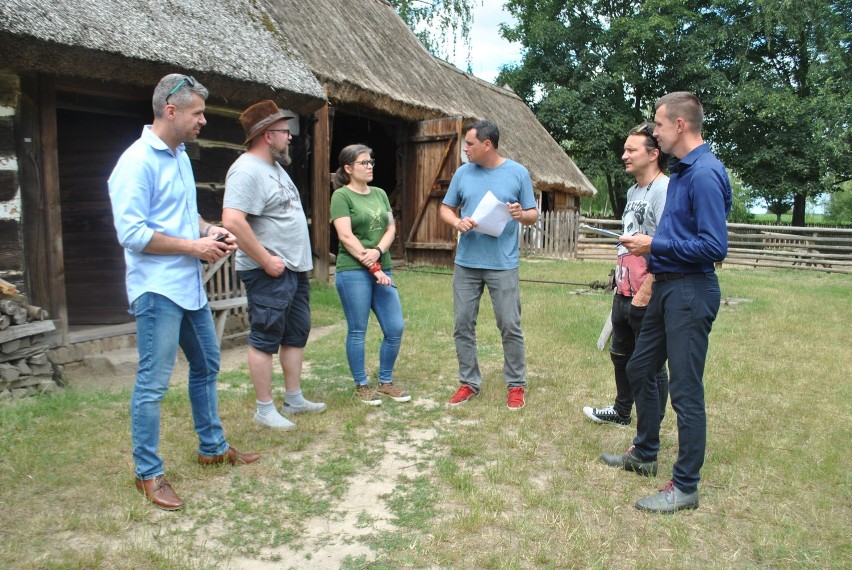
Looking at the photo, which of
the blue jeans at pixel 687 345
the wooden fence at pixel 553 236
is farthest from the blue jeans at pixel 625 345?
Result: the wooden fence at pixel 553 236

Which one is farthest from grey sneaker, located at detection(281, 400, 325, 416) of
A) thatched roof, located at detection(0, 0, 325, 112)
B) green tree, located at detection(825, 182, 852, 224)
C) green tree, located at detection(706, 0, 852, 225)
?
green tree, located at detection(825, 182, 852, 224)

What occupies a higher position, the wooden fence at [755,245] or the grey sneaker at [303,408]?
the wooden fence at [755,245]

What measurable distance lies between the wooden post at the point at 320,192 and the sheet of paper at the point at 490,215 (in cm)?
518

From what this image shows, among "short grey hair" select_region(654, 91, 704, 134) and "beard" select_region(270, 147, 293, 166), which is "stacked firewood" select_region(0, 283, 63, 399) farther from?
"short grey hair" select_region(654, 91, 704, 134)

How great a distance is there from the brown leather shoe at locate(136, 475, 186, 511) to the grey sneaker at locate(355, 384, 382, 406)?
1.56 m

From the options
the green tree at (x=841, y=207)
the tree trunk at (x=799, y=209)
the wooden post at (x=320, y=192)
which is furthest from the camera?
the green tree at (x=841, y=207)

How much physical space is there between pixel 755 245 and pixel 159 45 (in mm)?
15141

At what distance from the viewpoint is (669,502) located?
2.75m

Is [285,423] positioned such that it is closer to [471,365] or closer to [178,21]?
[471,365]

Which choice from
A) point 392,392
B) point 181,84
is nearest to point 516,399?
point 392,392

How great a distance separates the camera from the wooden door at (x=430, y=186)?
10797 mm

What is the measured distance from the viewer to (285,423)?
3660 mm

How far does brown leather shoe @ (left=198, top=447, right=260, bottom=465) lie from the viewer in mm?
3113

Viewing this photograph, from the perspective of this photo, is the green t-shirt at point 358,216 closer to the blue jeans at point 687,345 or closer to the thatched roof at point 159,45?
the blue jeans at point 687,345
